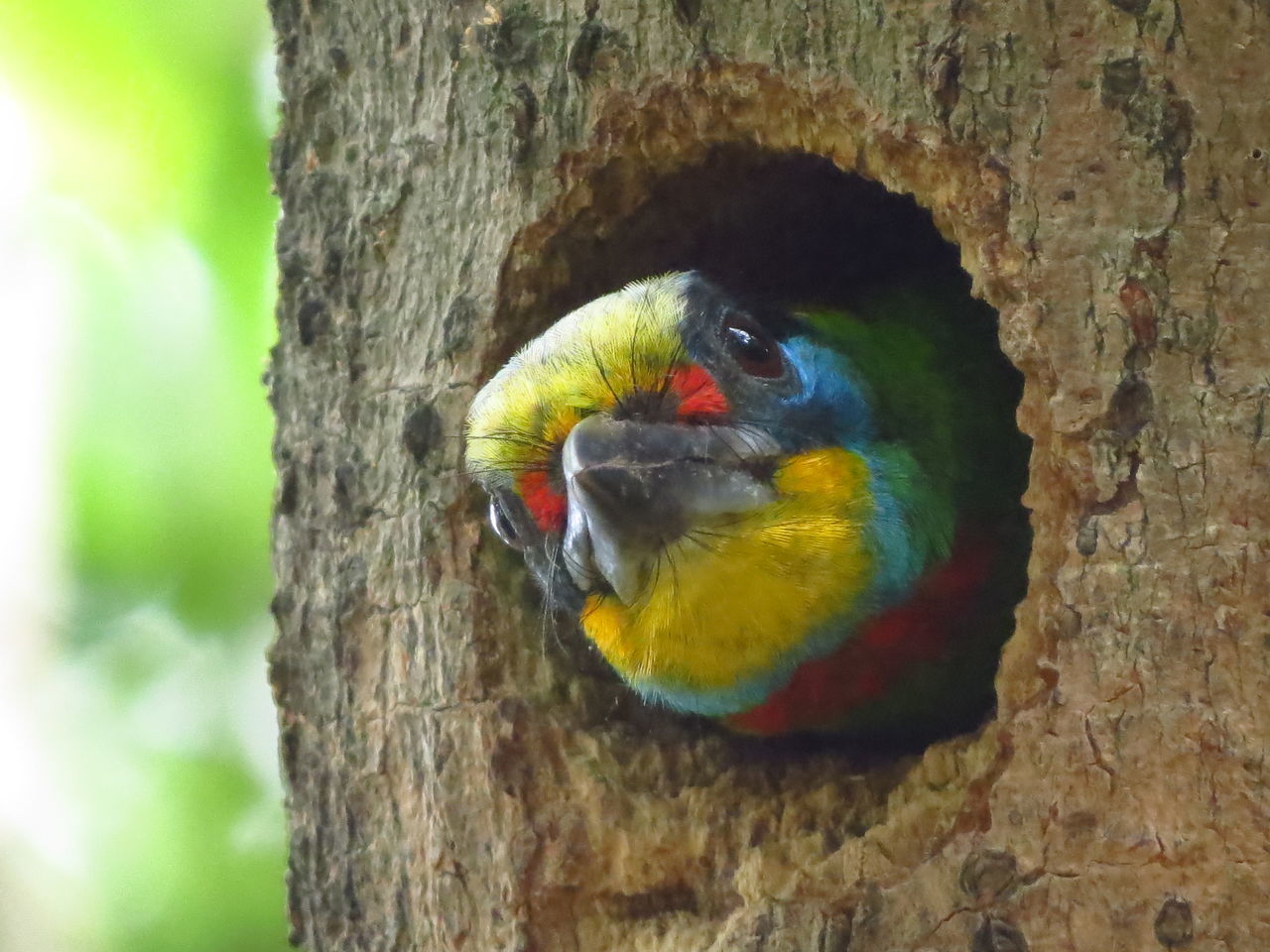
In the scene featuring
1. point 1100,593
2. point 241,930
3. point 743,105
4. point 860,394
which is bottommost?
point 241,930

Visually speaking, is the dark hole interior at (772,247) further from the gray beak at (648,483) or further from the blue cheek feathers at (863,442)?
the gray beak at (648,483)

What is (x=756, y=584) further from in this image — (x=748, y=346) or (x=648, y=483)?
(x=748, y=346)

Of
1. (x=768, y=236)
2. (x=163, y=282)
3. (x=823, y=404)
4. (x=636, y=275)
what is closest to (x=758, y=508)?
(x=823, y=404)

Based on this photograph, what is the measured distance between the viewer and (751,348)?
2.38 metres

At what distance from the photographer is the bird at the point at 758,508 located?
2145 millimetres

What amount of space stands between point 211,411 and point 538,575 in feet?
6.68

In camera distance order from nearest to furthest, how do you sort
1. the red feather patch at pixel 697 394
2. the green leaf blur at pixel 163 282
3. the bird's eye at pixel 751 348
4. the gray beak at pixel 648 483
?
1. the gray beak at pixel 648 483
2. the red feather patch at pixel 697 394
3. the bird's eye at pixel 751 348
4. the green leaf blur at pixel 163 282

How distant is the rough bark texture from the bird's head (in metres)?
0.20

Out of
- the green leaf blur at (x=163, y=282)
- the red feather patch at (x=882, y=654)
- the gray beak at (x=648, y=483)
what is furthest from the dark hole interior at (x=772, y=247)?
the green leaf blur at (x=163, y=282)

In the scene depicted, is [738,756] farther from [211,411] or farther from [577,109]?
[211,411]

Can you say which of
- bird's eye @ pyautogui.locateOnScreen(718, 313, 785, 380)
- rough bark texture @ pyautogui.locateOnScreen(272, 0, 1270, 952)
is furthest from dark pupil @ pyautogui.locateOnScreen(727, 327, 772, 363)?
rough bark texture @ pyautogui.locateOnScreen(272, 0, 1270, 952)

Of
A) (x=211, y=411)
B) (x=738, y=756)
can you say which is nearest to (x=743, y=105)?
(x=738, y=756)

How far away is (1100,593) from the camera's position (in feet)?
5.92

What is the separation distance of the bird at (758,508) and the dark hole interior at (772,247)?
125 millimetres
